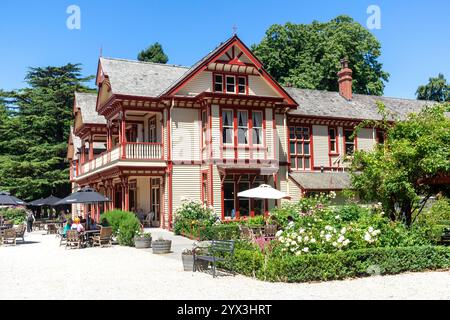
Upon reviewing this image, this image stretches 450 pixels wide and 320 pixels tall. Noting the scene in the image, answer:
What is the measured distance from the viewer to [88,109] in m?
36.0

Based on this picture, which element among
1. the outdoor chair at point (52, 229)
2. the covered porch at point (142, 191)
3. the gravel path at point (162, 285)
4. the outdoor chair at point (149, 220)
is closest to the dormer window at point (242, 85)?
the covered porch at point (142, 191)

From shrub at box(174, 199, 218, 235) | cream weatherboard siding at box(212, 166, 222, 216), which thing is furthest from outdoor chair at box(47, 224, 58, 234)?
cream weatherboard siding at box(212, 166, 222, 216)

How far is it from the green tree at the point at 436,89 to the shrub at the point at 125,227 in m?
55.2

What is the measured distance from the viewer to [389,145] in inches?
663

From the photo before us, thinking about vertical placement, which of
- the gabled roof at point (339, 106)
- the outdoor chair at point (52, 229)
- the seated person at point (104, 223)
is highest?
the gabled roof at point (339, 106)

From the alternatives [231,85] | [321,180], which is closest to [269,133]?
[231,85]

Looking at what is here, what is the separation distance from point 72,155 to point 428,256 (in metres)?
38.4

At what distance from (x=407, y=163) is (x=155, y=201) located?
1708 centimetres

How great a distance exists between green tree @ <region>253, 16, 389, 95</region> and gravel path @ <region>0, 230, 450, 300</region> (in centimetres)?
3947

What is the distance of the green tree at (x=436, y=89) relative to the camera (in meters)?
65.8

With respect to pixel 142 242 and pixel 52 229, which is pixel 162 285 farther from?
pixel 52 229

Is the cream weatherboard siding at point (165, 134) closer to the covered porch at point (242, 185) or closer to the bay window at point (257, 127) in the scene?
the covered porch at point (242, 185)

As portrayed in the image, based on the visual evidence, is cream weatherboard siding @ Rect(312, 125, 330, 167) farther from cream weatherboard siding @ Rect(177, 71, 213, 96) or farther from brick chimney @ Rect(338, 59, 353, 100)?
cream weatherboard siding @ Rect(177, 71, 213, 96)
